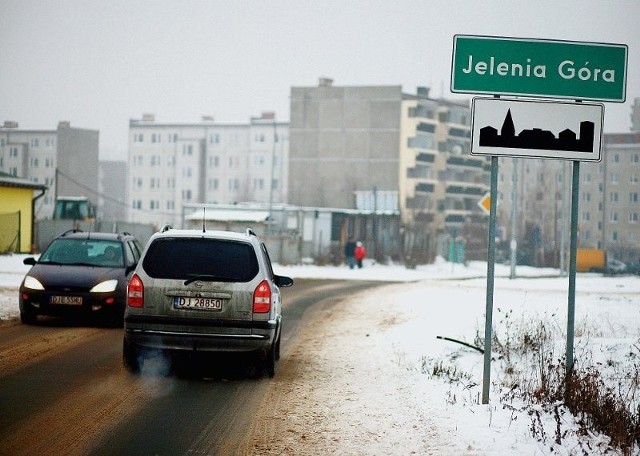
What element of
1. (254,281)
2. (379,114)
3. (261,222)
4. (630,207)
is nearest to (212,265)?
(254,281)

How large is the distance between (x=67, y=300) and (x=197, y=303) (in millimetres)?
5539

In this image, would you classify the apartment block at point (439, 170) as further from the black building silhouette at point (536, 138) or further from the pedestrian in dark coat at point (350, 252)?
the black building silhouette at point (536, 138)

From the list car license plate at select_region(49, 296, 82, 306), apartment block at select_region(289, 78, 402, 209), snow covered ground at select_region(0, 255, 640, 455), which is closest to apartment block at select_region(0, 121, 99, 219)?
apartment block at select_region(289, 78, 402, 209)

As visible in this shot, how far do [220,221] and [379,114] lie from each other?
44344 mm

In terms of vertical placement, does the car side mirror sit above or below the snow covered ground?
above

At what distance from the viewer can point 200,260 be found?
10336 millimetres

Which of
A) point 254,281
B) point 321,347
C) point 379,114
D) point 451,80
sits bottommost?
point 321,347

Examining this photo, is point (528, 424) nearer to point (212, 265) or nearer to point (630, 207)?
point (212, 265)

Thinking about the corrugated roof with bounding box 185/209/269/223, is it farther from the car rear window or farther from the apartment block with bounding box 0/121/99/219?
the apartment block with bounding box 0/121/99/219

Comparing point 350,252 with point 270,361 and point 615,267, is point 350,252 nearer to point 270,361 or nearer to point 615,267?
point 615,267

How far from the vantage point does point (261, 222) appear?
5856 cm

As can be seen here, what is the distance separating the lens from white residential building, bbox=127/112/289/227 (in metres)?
125

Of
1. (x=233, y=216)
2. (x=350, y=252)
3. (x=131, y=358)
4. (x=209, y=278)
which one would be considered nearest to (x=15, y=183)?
(x=350, y=252)

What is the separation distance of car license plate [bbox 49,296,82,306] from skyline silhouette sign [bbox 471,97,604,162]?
845 centimetres
